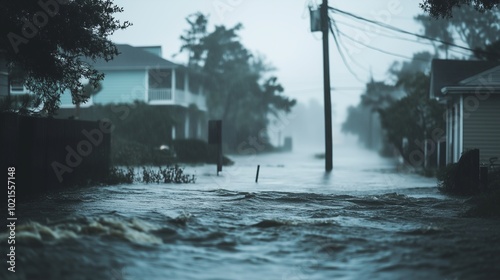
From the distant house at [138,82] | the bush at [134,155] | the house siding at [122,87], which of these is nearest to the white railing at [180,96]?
the distant house at [138,82]

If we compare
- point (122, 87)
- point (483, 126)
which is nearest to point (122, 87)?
point (122, 87)

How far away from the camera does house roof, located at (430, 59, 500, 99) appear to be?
27.4 m

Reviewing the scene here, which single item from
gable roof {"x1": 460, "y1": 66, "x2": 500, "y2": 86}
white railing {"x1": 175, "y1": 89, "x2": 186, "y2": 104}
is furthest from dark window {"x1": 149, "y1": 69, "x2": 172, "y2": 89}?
gable roof {"x1": 460, "y1": 66, "x2": 500, "y2": 86}

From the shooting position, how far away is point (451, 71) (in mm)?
28266

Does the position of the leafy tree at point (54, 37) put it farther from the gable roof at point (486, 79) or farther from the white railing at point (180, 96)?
the white railing at point (180, 96)

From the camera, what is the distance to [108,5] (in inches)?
594

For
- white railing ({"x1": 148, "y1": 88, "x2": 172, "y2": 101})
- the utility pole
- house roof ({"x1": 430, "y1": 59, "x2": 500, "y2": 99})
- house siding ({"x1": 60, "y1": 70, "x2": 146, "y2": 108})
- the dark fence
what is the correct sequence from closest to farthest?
the dark fence, house roof ({"x1": 430, "y1": 59, "x2": 500, "y2": 99}), the utility pole, house siding ({"x1": 60, "y1": 70, "x2": 146, "y2": 108}), white railing ({"x1": 148, "y1": 88, "x2": 172, "y2": 101})

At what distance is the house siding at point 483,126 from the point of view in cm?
2273

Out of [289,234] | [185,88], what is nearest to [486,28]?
[185,88]

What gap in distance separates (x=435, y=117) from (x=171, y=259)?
27.4 meters

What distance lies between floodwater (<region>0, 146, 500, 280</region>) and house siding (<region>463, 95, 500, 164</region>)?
963 cm

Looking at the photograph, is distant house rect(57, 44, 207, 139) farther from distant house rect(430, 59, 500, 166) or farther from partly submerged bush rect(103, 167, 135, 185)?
distant house rect(430, 59, 500, 166)

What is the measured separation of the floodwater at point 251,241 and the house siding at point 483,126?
9634 mm

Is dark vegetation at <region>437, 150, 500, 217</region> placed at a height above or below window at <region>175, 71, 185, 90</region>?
below
